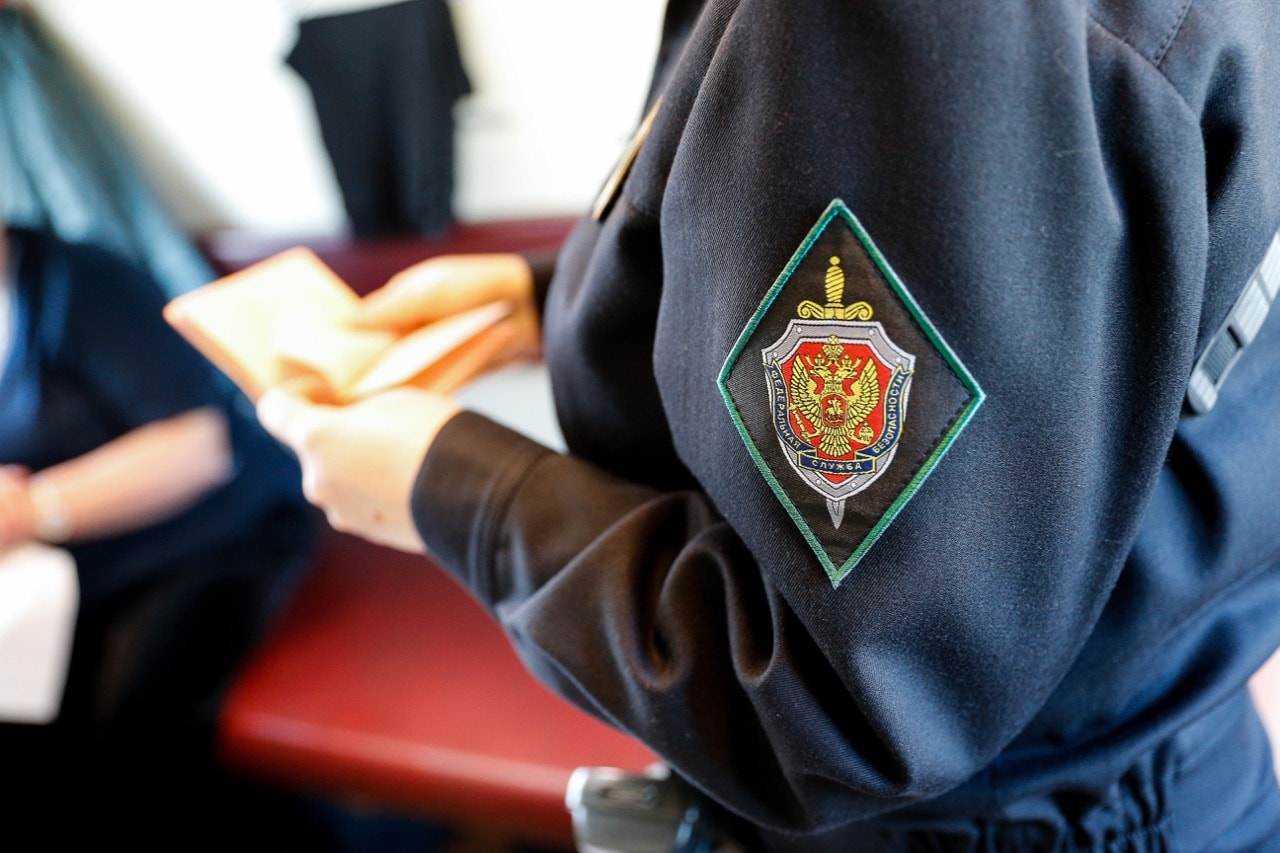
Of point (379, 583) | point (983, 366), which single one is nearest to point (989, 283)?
point (983, 366)

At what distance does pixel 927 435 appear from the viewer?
286 millimetres

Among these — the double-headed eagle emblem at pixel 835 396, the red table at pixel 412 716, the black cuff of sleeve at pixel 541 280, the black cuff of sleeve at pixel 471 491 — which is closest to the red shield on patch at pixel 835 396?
the double-headed eagle emblem at pixel 835 396

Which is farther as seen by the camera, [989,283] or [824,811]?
[824,811]

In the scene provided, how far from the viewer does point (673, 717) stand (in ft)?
1.29

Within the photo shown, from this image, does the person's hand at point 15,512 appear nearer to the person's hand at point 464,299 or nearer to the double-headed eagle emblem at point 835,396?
the person's hand at point 464,299

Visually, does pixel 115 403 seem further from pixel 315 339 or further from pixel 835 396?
pixel 835 396

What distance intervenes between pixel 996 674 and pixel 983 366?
137 millimetres

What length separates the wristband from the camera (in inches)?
39.3

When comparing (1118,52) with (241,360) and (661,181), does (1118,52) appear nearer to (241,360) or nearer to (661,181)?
(661,181)

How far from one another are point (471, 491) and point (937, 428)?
278mm

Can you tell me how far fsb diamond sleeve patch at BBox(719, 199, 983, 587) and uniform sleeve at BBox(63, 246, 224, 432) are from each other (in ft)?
3.20

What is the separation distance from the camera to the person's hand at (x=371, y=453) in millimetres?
522

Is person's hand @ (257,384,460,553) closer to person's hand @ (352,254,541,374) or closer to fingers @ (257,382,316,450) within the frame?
fingers @ (257,382,316,450)

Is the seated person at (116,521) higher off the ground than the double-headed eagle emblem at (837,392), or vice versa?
the double-headed eagle emblem at (837,392)
